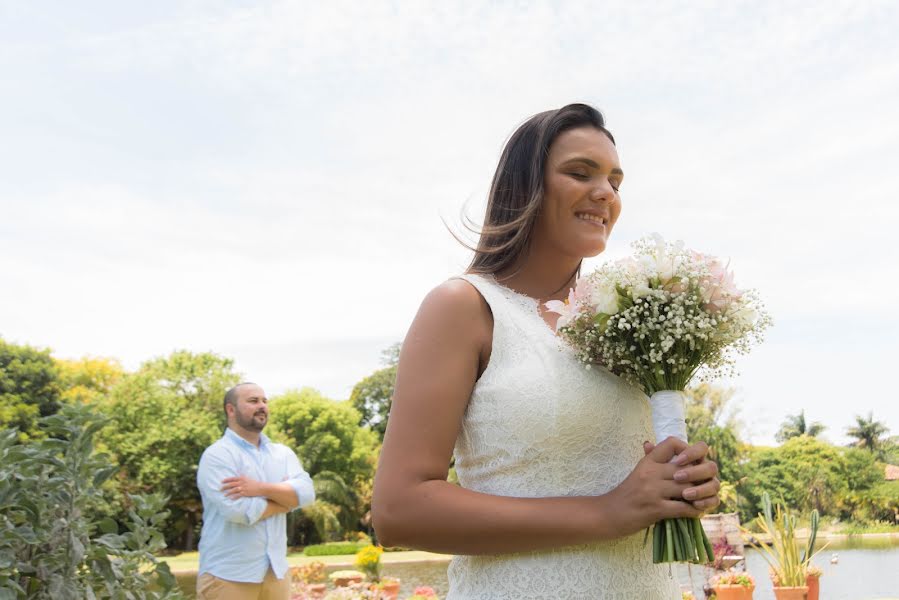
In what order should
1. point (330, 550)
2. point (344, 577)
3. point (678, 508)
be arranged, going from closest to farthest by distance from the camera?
point (678, 508) < point (344, 577) < point (330, 550)

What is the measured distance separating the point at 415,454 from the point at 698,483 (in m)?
0.58

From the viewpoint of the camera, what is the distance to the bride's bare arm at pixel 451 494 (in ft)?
5.48

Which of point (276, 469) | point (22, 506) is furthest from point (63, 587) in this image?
point (276, 469)

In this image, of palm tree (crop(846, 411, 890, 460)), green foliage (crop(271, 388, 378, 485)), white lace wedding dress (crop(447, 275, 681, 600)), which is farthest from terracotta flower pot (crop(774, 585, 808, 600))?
palm tree (crop(846, 411, 890, 460))

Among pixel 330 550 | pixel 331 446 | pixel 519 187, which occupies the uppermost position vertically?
pixel 331 446

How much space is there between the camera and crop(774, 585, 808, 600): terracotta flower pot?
29.5 ft

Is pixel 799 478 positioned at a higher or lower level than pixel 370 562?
higher

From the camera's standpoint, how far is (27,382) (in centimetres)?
3281

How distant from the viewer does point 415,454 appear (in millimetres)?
1734

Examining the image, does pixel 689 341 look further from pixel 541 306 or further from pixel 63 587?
pixel 63 587

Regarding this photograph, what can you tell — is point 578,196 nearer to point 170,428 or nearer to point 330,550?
point 330,550

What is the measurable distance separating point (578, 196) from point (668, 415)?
576 mm

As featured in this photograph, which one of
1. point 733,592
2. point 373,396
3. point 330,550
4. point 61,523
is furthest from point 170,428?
point 61,523

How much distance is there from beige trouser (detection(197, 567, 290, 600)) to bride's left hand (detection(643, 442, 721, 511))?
201 inches
